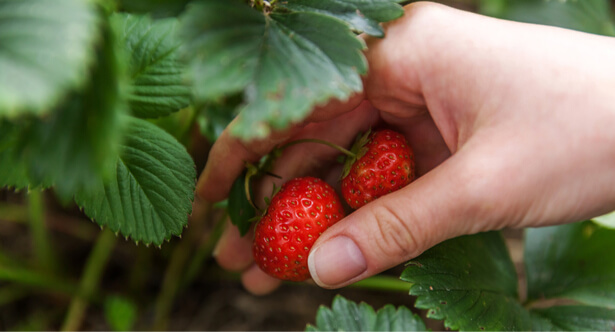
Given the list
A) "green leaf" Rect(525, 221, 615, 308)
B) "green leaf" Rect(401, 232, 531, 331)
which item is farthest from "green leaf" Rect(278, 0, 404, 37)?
"green leaf" Rect(525, 221, 615, 308)

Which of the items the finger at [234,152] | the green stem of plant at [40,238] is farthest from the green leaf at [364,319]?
the green stem of plant at [40,238]

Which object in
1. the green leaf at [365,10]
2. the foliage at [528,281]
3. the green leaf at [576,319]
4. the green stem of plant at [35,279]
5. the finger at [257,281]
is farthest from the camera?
the finger at [257,281]

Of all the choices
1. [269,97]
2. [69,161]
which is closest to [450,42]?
[269,97]

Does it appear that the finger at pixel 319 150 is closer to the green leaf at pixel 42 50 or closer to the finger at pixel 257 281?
the finger at pixel 257 281

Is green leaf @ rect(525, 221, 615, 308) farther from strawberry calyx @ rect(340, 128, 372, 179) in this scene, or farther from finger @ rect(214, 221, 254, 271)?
finger @ rect(214, 221, 254, 271)

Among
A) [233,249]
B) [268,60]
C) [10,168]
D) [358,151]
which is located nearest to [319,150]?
[358,151]

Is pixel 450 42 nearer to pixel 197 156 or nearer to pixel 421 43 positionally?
pixel 421 43

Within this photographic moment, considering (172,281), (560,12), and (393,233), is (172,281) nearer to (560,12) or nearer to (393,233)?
(393,233)
